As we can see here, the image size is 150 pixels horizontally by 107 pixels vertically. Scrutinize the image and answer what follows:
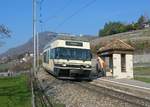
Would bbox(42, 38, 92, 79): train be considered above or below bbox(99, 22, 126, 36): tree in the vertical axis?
below

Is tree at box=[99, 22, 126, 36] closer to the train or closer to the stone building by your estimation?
the stone building

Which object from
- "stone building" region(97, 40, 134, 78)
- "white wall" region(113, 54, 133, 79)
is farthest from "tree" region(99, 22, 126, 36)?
"white wall" region(113, 54, 133, 79)

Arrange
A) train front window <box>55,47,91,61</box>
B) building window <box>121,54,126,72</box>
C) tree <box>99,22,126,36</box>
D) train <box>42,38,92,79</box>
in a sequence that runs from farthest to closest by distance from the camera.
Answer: tree <box>99,22,126,36</box>, building window <box>121,54,126,72</box>, train front window <box>55,47,91,61</box>, train <box>42,38,92,79</box>

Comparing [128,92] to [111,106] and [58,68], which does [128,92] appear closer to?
[111,106]

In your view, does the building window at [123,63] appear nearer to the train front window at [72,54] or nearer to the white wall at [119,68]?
the white wall at [119,68]

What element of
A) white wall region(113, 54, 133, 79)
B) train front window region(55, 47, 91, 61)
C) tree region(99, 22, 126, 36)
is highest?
tree region(99, 22, 126, 36)

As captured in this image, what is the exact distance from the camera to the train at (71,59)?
32.1m

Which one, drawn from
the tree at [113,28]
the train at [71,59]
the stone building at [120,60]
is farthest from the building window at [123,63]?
the tree at [113,28]

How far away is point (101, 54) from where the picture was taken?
124 feet

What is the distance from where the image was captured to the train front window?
3234 cm

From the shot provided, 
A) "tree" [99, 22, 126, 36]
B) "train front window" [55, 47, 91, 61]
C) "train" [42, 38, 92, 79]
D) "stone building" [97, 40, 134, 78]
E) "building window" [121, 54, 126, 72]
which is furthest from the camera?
"tree" [99, 22, 126, 36]

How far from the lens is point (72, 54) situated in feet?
106

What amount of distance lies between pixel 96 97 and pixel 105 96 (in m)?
0.57

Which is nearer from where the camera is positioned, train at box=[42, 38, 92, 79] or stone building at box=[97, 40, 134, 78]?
train at box=[42, 38, 92, 79]
